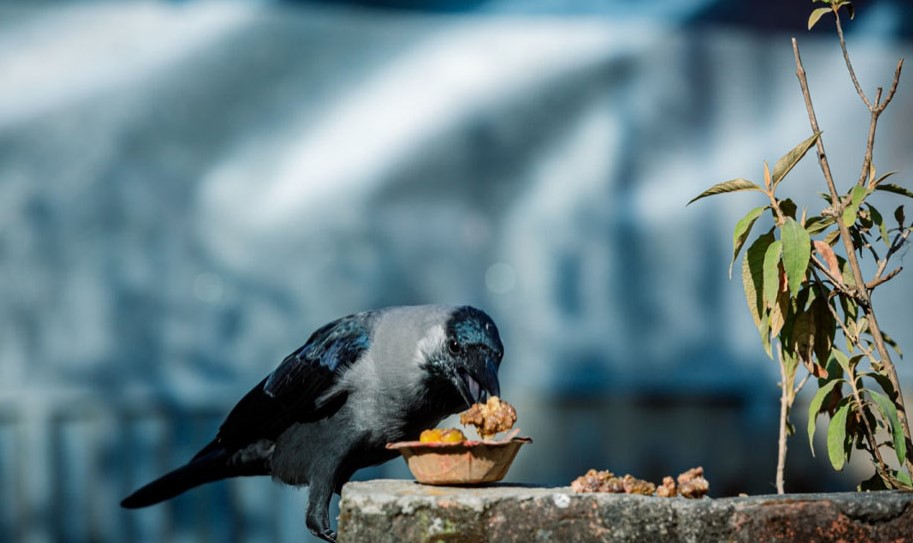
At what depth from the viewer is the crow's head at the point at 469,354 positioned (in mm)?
2699

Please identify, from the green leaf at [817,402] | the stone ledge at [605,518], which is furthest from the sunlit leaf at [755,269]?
the stone ledge at [605,518]

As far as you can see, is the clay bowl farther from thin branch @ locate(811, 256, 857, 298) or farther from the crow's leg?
thin branch @ locate(811, 256, 857, 298)

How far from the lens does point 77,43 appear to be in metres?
4.03

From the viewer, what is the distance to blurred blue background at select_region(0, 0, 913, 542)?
398 centimetres

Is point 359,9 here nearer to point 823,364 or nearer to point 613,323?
point 613,323

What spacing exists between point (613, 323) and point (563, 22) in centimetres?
110

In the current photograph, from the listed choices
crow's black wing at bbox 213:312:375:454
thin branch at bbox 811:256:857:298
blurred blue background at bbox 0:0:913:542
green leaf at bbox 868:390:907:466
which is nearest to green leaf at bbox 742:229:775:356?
thin branch at bbox 811:256:857:298

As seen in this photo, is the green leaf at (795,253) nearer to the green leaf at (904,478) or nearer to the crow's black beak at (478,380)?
the green leaf at (904,478)

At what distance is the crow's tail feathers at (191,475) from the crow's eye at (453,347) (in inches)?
33.8

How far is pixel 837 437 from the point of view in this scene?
253cm

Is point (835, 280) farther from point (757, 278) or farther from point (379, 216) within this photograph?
point (379, 216)

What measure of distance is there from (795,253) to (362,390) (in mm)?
1065

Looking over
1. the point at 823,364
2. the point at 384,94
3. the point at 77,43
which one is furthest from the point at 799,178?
the point at 77,43

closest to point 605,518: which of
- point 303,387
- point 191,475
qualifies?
point 303,387
